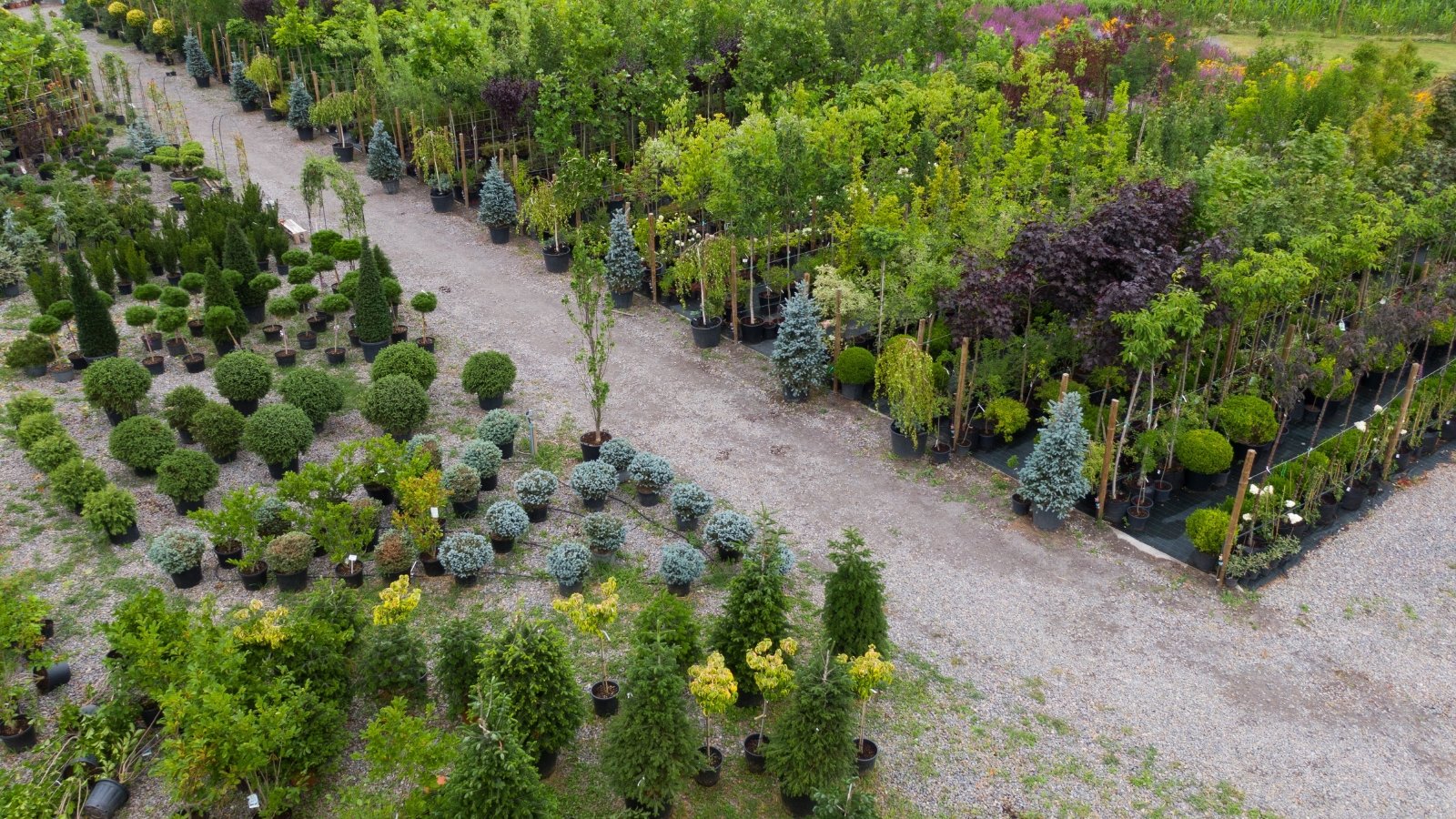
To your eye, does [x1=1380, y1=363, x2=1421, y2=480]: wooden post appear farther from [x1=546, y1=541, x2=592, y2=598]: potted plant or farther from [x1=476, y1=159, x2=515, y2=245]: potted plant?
[x1=476, y1=159, x2=515, y2=245]: potted plant

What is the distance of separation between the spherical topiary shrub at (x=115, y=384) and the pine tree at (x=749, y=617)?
34.5 feet

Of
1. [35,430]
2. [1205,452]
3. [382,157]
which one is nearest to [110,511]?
[35,430]

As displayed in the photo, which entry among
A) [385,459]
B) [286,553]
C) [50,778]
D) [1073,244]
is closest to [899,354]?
[1073,244]

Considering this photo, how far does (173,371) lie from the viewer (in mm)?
19328

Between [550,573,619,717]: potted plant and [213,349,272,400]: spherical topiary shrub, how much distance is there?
26.4 ft

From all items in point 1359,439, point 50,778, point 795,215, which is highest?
point 795,215

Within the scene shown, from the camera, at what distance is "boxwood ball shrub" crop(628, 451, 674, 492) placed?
1543cm

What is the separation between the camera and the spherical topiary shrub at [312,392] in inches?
660

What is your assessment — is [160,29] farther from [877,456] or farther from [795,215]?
[877,456]

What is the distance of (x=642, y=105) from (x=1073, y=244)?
12886mm

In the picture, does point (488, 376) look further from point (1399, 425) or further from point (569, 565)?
point (1399, 425)

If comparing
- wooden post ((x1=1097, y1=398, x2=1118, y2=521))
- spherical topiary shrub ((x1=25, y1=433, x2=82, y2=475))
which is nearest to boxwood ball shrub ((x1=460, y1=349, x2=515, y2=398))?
spherical topiary shrub ((x1=25, y1=433, x2=82, y2=475))

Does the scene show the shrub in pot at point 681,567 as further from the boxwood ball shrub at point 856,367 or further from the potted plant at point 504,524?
the boxwood ball shrub at point 856,367

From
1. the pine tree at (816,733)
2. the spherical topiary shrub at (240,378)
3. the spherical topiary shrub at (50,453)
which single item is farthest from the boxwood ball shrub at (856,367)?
the spherical topiary shrub at (50,453)
